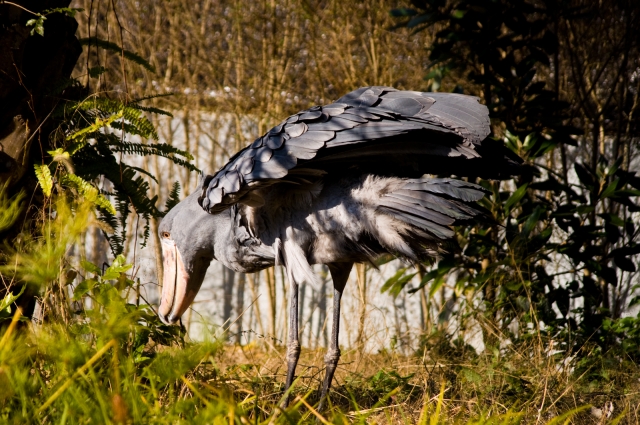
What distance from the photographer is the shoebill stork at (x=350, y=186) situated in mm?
1872

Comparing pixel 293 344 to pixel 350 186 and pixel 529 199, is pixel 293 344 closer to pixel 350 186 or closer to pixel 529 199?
pixel 350 186

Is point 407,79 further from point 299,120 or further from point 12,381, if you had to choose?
point 12,381

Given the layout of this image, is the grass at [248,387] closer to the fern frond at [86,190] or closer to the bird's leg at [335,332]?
the bird's leg at [335,332]

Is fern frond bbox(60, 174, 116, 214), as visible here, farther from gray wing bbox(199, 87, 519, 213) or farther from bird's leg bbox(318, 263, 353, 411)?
bird's leg bbox(318, 263, 353, 411)

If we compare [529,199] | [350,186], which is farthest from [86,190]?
[529,199]

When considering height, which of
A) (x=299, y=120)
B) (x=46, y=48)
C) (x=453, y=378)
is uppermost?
(x=46, y=48)

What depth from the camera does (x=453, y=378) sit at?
2.79m

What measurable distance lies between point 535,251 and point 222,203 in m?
1.81

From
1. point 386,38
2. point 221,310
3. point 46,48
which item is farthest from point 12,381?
point 221,310

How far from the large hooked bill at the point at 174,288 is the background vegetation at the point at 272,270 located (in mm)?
71

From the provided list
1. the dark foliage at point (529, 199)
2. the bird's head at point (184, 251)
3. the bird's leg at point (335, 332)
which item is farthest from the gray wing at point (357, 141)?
the dark foliage at point (529, 199)

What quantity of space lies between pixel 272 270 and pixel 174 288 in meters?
2.30

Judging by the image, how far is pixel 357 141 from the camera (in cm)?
185

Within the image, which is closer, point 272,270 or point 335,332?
point 335,332
